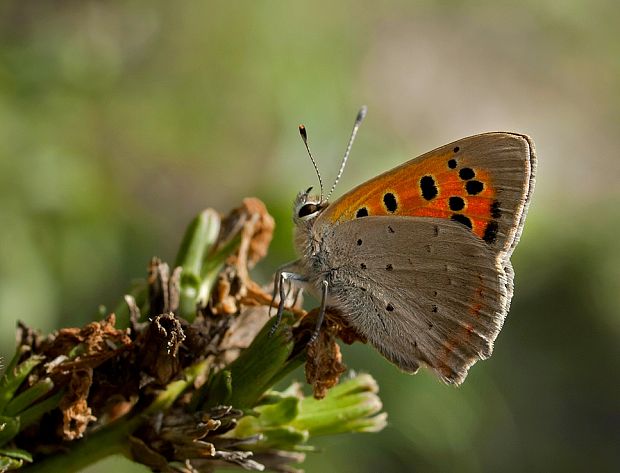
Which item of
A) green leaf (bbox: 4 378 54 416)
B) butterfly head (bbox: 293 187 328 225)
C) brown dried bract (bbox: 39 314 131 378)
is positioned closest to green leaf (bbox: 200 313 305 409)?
brown dried bract (bbox: 39 314 131 378)

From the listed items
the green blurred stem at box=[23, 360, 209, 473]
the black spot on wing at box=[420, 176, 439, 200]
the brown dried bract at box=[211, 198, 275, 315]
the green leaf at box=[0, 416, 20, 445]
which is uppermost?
the black spot on wing at box=[420, 176, 439, 200]

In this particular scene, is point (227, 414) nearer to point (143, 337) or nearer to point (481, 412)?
point (143, 337)

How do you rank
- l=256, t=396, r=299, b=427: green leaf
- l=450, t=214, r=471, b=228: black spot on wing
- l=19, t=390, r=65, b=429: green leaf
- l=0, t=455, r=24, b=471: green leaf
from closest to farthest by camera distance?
l=0, t=455, r=24, b=471: green leaf, l=19, t=390, r=65, b=429: green leaf, l=256, t=396, r=299, b=427: green leaf, l=450, t=214, r=471, b=228: black spot on wing

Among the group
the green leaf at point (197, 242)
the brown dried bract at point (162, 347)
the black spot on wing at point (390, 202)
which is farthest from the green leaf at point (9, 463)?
the black spot on wing at point (390, 202)

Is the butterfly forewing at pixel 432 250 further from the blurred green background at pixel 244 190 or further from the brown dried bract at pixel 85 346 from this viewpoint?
the brown dried bract at pixel 85 346

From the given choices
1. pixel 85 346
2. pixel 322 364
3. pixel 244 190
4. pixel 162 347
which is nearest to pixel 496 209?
pixel 322 364

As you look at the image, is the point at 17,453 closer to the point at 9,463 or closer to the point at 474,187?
the point at 9,463

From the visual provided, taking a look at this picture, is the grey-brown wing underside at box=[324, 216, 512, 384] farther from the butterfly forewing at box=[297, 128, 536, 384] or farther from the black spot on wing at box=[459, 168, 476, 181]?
the black spot on wing at box=[459, 168, 476, 181]
